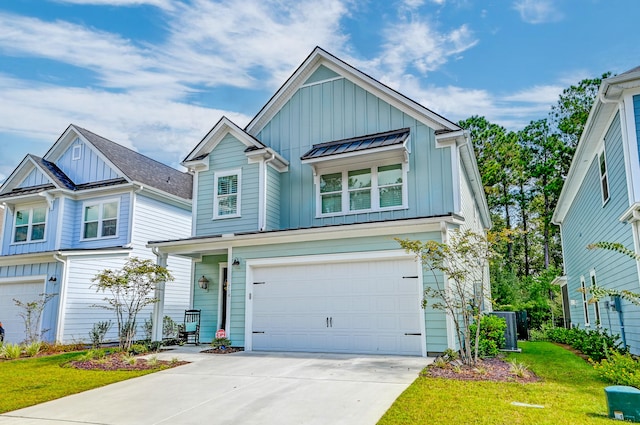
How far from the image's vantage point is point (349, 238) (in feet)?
35.8

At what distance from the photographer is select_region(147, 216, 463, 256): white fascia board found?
33.3 ft

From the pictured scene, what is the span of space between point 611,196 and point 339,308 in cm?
711

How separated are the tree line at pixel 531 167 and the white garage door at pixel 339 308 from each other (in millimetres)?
17772

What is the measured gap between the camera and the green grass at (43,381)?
667 centimetres

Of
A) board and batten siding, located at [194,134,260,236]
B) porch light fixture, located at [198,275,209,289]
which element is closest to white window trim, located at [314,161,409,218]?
board and batten siding, located at [194,134,260,236]

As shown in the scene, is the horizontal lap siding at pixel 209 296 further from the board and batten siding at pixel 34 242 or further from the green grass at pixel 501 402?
the green grass at pixel 501 402

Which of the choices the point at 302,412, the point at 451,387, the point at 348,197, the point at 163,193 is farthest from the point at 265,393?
the point at 163,193

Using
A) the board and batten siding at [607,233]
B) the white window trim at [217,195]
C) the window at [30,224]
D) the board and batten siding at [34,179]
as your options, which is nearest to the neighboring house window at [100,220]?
the window at [30,224]

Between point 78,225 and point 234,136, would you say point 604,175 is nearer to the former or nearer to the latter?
point 234,136

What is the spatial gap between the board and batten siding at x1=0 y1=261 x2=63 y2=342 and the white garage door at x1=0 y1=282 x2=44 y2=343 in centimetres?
28

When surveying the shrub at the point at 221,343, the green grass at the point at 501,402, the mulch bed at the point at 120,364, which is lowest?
the mulch bed at the point at 120,364

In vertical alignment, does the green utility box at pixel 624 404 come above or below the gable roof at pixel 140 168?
below

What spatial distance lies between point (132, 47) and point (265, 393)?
12496 mm

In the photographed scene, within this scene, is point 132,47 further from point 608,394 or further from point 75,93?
point 608,394
